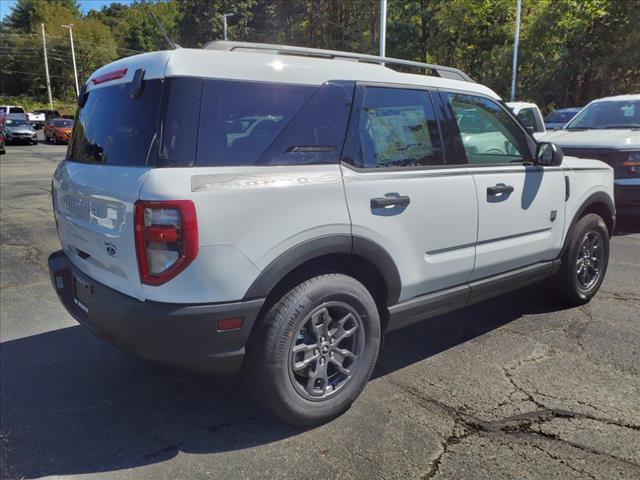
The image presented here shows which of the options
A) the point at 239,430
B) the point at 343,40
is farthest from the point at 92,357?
the point at 343,40

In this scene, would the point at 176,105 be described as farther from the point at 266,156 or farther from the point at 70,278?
the point at 70,278

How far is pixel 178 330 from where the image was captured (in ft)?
7.75

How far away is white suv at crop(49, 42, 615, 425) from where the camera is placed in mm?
2375

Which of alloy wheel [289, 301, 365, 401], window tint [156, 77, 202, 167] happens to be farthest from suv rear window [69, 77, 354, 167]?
alloy wheel [289, 301, 365, 401]

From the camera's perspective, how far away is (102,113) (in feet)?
9.52

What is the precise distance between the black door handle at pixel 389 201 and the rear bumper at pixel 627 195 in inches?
215

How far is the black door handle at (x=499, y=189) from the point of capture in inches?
138

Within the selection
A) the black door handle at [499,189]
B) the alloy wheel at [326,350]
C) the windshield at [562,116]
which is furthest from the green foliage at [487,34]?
the alloy wheel at [326,350]

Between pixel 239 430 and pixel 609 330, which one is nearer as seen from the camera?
pixel 239 430

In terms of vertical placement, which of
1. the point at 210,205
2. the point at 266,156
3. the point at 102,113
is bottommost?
the point at 210,205

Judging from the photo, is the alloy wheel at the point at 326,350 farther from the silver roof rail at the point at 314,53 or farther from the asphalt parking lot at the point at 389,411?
the silver roof rail at the point at 314,53

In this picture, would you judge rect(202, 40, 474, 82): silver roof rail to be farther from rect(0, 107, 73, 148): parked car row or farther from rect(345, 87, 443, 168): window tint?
rect(0, 107, 73, 148): parked car row

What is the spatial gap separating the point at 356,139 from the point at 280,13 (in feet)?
147

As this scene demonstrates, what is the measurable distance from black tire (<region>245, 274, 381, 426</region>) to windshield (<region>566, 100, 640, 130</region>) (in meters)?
7.30
